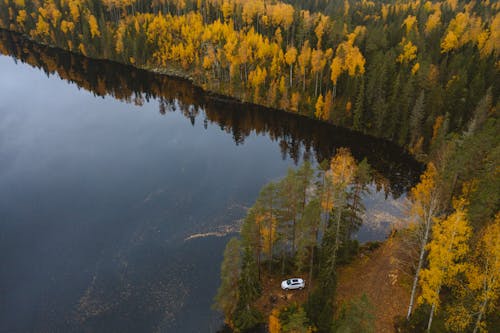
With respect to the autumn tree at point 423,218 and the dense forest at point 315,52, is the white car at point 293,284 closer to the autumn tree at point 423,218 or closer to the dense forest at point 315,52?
the autumn tree at point 423,218

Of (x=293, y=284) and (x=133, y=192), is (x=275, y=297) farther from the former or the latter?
(x=133, y=192)

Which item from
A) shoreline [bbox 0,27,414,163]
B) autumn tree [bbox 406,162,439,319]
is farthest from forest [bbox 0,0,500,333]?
shoreline [bbox 0,27,414,163]

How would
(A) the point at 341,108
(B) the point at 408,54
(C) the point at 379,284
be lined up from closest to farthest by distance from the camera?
(C) the point at 379,284
(A) the point at 341,108
(B) the point at 408,54

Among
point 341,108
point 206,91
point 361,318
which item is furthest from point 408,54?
point 361,318

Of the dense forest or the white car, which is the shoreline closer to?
the dense forest

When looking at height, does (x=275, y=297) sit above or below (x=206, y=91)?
below

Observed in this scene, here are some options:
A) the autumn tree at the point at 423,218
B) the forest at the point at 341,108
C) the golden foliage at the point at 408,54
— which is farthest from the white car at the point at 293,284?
the golden foliage at the point at 408,54
